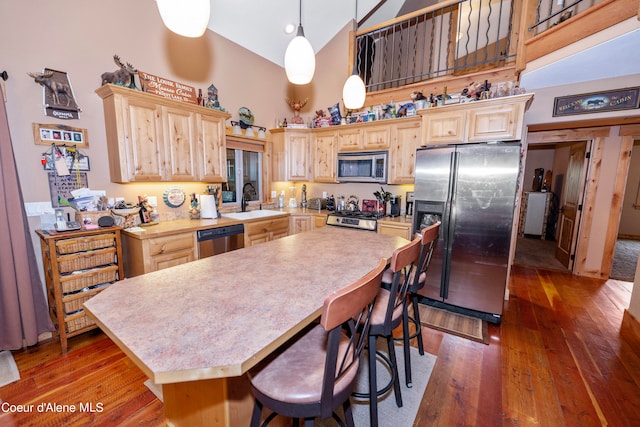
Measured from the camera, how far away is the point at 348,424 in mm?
1110

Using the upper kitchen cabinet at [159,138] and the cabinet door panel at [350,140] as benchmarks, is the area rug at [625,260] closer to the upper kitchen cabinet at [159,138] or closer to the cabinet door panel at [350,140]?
the cabinet door panel at [350,140]

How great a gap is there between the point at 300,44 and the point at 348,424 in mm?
2309

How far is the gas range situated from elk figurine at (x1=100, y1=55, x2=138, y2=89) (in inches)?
106

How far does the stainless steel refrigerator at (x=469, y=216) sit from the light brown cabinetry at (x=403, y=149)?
50 centimetres

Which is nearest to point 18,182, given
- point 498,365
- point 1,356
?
point 1,356

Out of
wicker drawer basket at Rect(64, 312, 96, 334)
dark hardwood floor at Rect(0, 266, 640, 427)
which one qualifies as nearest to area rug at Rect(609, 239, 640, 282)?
dark hardwood floor at Rect(0, 266, 640, 427)

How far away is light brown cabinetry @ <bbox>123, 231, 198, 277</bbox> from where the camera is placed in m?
2.43

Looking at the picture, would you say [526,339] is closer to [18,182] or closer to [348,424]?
[348,424]

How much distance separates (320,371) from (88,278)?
2340 mm


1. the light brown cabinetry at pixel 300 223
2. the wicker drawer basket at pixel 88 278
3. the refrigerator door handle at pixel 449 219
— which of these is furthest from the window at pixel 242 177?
the refrigerator door handle at pixel 449 219

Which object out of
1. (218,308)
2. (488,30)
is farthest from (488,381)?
(488,30)

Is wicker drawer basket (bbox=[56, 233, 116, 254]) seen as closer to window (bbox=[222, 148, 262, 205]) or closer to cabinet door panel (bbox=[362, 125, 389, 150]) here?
window (bbox=[222, 148, 262, 205])

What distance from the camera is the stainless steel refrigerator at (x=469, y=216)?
2.56 metres

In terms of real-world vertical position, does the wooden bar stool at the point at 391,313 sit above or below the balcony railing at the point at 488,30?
below
